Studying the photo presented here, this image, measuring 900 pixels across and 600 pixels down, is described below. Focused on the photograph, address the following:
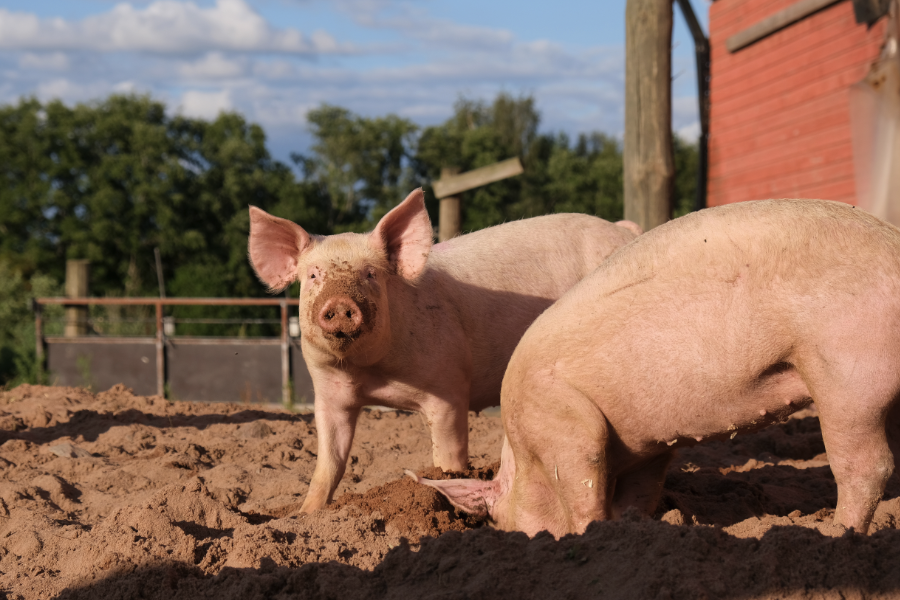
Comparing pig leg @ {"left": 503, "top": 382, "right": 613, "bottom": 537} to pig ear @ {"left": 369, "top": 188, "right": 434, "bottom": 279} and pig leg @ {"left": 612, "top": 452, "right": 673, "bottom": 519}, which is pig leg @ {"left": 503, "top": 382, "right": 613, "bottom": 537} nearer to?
pig leg @ {"left": 612, "top": 452, "right": 673, "bottom": 519}

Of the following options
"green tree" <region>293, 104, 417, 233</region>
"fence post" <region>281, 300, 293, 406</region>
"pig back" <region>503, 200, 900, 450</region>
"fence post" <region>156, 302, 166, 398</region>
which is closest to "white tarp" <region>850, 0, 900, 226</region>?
"pig back" <region>503, 200, 900, 450</region>

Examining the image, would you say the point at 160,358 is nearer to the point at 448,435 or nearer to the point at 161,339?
the point at 161,339

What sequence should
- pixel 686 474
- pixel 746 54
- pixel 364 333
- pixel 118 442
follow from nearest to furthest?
1. pixel 364 333
2. pixel 686 474
3. pixel 118 442
4. pixel 746 54

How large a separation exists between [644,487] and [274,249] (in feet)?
7.75

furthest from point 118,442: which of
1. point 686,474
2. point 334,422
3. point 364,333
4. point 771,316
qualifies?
point 771,316

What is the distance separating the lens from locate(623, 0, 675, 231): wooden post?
735cm

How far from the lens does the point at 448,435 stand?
4.52 metres

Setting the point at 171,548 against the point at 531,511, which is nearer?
the point at 171,548

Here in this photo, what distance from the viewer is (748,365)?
117 inches

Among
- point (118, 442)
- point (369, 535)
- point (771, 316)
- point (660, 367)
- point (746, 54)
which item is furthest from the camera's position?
point (746, 54)

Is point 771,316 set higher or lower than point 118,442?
higher

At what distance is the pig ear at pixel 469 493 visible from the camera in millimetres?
3756

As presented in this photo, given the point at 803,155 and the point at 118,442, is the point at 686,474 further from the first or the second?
the point at 803,155

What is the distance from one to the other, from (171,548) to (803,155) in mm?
10507
